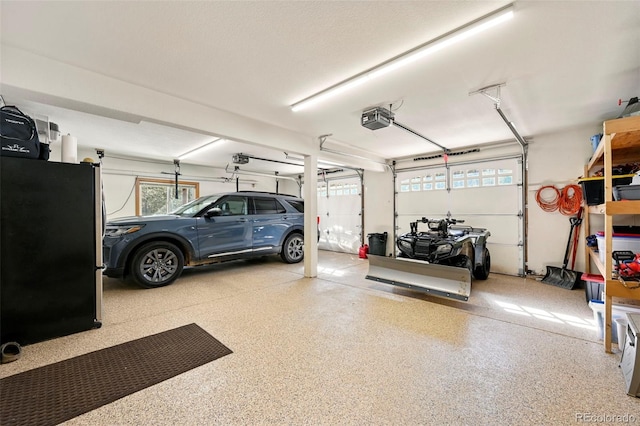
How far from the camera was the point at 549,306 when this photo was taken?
3.34 meters

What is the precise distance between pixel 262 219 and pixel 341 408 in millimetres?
4262

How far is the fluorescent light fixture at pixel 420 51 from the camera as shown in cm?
182

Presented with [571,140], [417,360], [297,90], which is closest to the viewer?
[417,360]

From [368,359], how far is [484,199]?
15.5 feet

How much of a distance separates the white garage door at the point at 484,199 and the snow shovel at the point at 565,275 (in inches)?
19.2

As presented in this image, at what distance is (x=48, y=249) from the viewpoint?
2.42 m

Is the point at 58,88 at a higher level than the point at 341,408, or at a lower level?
higher

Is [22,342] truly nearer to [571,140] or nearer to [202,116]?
[202,116]

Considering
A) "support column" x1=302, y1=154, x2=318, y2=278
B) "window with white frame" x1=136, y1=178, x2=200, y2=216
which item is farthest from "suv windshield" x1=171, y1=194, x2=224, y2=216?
"window with white frame" x1=136, y1=178, x2=200, y2=216

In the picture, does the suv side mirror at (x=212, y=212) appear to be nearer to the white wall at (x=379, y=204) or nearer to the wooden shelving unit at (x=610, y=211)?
the white wall at (x=379, y=204)

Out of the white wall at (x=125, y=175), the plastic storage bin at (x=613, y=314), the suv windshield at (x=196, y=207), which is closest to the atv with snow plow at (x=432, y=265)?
the plastic storage bin at (x=613, y=314)

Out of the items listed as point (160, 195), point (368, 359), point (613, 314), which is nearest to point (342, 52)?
point (368, 359)

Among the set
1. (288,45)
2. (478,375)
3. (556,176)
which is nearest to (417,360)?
(478,375)

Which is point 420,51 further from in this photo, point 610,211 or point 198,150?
point 198,150
